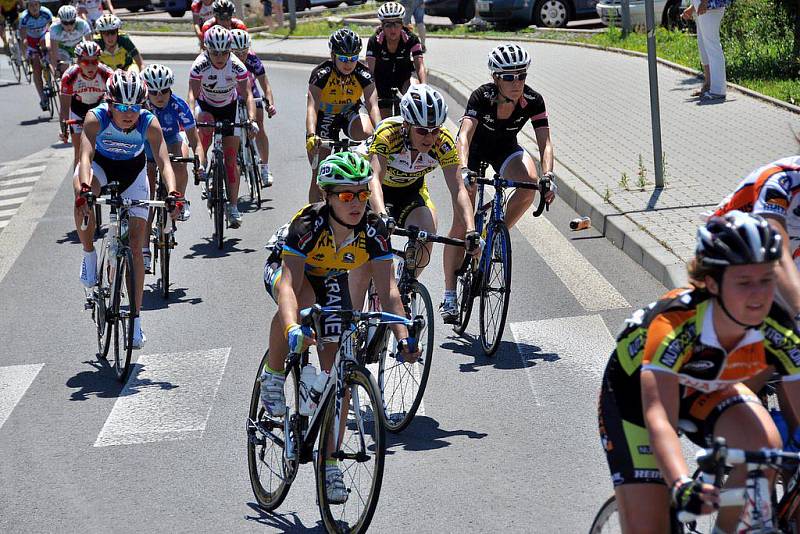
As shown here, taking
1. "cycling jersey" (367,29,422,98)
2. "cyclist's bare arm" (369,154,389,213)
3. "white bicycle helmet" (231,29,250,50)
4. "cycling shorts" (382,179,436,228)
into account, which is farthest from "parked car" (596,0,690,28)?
"cyclist's bare arm" (369,154,389,213)

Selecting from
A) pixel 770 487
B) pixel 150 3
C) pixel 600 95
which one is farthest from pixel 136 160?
pixel 150 3

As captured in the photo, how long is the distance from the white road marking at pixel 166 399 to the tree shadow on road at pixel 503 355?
5.80 ft

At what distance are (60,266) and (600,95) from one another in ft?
31.1

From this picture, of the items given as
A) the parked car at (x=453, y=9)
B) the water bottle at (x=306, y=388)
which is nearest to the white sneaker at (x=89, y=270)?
the water bottle at (x=306, y=388)

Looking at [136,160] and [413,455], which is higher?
[136,160]

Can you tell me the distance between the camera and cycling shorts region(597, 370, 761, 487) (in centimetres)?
458

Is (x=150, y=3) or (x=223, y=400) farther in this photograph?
(x=150, y=3)

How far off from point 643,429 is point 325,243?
2.40 metres

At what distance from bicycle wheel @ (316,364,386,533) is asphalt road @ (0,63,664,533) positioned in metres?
0.44

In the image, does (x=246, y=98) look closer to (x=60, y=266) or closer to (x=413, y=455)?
(x=60, y=266)

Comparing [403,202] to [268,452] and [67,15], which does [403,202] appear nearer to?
[268,452]

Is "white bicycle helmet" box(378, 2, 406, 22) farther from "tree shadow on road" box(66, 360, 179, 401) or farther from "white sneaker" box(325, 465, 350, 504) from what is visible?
"white sneaker" box(325, 465, 350, 504)

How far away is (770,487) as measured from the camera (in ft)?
14.2

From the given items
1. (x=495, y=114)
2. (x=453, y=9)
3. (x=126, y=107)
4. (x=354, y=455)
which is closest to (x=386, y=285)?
(x=354, y=455)
